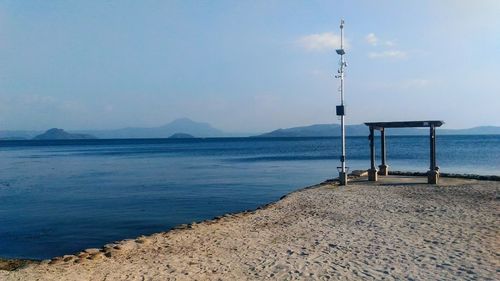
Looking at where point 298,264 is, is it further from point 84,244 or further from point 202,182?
point 202,182

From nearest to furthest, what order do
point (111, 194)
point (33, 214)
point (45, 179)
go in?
1. point (33, 214)
2. point (111, 194)
3. point (45, 179)

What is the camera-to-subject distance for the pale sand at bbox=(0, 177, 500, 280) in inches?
375

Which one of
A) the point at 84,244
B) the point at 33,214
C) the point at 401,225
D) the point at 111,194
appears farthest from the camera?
the point at 111,194

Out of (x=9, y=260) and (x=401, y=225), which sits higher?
(x=401, y=225)

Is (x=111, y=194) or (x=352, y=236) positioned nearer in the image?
(x=352, y=236)

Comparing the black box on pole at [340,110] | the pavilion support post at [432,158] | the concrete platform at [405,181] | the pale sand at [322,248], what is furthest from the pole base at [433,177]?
the black box on pole at [340,110]

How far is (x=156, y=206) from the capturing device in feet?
76.3

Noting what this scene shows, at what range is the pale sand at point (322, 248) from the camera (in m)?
9.52

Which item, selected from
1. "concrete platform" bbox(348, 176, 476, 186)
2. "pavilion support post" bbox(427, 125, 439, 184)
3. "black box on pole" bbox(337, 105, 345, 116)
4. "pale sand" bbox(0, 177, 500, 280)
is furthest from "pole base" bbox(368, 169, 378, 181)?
"pale sand" bbox(0, 177, 500, 280)

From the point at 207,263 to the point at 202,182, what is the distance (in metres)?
23.7

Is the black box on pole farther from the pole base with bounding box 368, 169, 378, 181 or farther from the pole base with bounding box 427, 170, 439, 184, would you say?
the pole base with bounding box 427, 170, 439, 184

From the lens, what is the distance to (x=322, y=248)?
37.4 ft

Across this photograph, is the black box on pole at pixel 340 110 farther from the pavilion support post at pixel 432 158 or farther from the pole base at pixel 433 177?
the pole base at pixel 433 177

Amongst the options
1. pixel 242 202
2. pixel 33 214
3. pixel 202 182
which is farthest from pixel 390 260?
pixel 202 182
